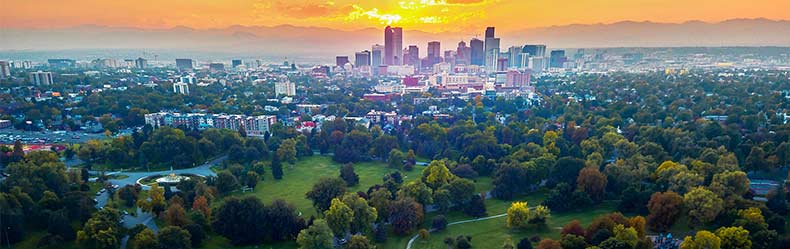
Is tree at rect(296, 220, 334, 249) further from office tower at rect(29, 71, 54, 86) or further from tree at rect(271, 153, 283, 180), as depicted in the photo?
office tower at rect(29, 71, 54, 86)

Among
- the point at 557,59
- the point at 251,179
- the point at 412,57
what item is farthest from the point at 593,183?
the point at 412,57

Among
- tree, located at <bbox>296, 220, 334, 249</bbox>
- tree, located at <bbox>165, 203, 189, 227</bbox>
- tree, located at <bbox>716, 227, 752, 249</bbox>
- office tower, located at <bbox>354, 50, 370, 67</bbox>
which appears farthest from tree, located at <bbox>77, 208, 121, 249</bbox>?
office tower, located at <bbox>354, 50, 370, 67</bbox>

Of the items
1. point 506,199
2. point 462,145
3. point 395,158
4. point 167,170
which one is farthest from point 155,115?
point 506,199

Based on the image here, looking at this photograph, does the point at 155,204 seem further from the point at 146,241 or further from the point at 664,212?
the point at 664,212

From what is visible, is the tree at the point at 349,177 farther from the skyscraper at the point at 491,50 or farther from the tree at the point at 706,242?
the skyscraper at the point at 491,50

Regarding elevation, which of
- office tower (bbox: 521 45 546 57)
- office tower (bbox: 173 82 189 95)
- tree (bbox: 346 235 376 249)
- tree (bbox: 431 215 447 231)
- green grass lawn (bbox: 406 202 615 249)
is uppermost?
office tower (bbox: 521 45 546 57)
